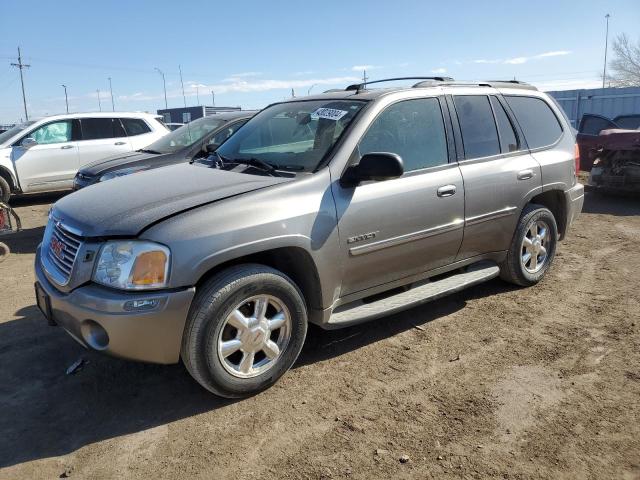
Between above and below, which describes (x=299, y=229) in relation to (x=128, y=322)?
above

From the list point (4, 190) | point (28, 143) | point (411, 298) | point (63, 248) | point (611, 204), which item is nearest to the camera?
point (63, 248)

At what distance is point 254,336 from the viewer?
10.9 ft

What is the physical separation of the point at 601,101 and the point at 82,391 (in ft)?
70.6

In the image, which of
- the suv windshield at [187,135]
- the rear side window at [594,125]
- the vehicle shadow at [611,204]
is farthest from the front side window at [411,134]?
the rear side window at [594,125]

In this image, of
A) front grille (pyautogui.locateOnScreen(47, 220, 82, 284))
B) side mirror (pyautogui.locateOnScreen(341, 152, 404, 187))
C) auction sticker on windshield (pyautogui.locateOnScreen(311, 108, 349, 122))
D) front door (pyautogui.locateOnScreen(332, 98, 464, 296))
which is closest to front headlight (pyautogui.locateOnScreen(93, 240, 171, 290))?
front grille (pyautogui.locateOnScreen(47, 220, 82, 284))

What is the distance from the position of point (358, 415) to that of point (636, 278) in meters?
3.84

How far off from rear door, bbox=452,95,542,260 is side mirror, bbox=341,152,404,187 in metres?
1.02

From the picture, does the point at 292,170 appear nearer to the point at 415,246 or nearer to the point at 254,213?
the point at 254,213

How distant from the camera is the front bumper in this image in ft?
9.61

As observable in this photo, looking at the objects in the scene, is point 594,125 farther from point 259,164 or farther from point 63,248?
point 63,248

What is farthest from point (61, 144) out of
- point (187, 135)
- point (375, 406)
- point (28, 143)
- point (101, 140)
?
point (375, 406)

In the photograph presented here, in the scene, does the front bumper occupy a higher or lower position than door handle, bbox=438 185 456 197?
lower

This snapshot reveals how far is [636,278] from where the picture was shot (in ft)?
18.1

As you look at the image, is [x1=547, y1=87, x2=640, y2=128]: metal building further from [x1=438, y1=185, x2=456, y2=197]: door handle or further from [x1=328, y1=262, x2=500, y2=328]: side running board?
[x1=438, y1=185, x2=456, y2=197]: door handle
